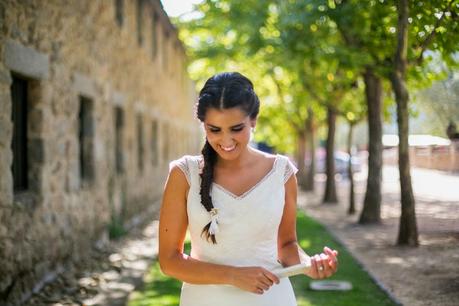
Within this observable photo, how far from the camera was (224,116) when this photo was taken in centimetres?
225

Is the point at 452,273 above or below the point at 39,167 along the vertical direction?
below

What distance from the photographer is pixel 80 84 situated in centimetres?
884

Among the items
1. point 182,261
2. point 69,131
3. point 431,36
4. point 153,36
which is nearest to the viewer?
point 182,261

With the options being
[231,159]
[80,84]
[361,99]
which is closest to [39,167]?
[80,84]

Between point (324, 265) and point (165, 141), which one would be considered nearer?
point (324, 265)

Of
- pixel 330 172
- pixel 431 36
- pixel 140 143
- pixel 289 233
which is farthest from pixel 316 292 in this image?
pixel 330 172

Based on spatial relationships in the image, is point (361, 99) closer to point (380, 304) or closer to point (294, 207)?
point (380, 304)

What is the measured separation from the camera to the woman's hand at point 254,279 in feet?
6.89

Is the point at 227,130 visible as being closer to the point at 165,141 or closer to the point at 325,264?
the point at 325,264

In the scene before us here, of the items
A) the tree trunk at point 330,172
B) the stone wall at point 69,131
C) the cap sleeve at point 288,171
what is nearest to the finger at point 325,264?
the cap sleeve at point 288,171

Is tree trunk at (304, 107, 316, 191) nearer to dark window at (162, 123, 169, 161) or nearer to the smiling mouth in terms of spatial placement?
dark window at (162, 123, 169, 161)

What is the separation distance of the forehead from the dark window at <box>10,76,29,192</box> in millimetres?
4958

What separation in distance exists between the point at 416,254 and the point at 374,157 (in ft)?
13.1

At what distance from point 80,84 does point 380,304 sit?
5069mm
